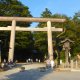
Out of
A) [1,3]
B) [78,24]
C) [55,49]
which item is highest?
[1,3]

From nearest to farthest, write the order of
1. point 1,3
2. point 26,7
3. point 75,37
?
point 75,37 → point 1,3 → point 26,7

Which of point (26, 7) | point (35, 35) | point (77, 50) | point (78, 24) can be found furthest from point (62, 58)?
point (26, 7)

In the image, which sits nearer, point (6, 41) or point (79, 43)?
point (79, 43)

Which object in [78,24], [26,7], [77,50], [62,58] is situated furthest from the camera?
[26,7]

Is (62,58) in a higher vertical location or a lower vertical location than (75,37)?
lower

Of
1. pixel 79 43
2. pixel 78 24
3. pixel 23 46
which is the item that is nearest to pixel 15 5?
pixel 23 46

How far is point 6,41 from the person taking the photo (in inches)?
2341

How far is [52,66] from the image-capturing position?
117ft

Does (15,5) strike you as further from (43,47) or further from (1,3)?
(43,47)

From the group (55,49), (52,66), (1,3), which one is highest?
(1,3)

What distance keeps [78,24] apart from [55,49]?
8.04 meters

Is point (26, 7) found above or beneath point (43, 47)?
above

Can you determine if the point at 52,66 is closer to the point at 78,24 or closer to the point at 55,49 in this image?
the point at 55,49

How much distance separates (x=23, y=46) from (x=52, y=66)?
2647cm
